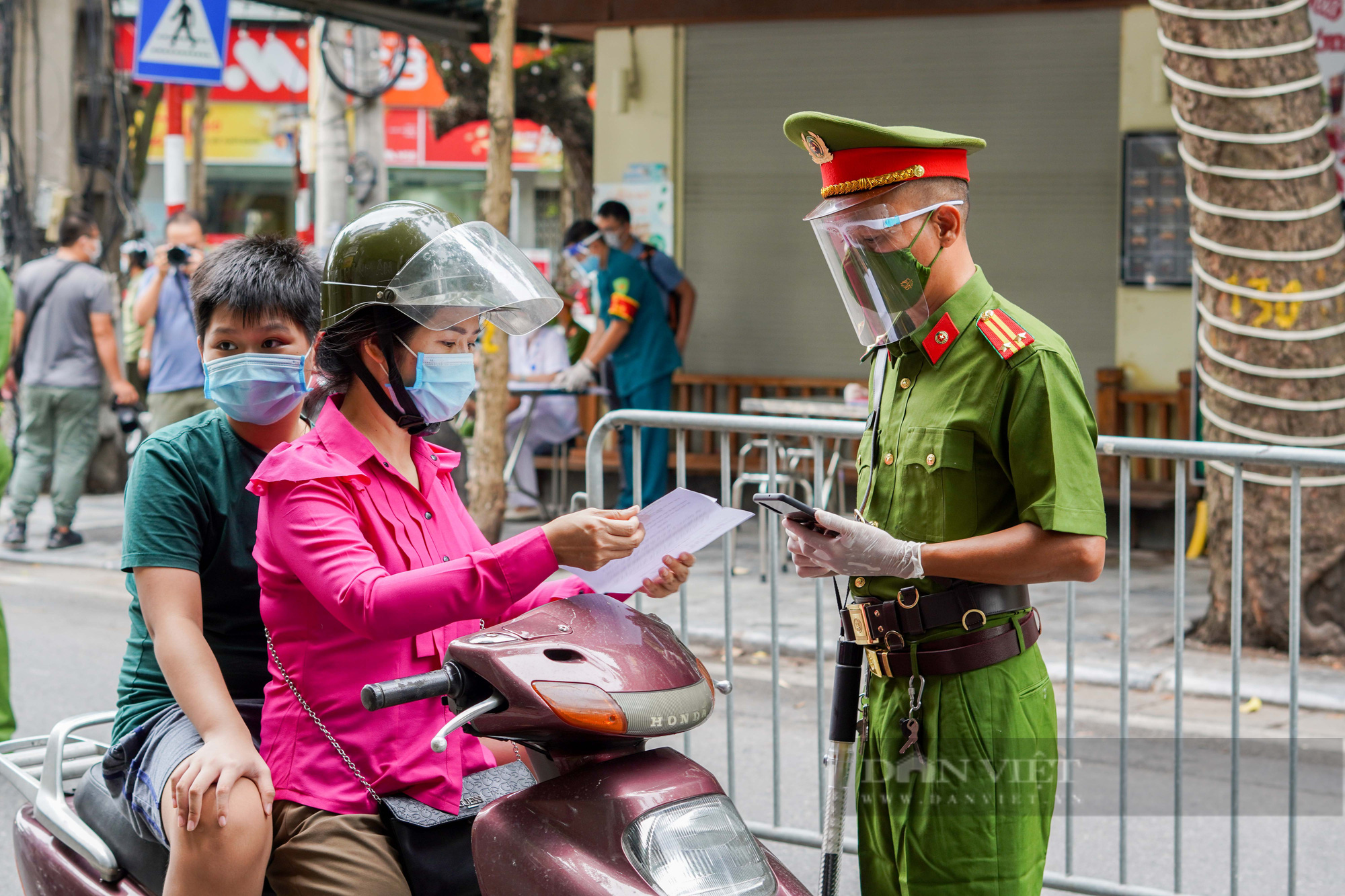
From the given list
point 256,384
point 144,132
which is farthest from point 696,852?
point 144,132

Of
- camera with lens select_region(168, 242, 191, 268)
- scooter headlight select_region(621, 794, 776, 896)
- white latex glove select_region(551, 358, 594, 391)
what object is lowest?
scooter headlight select_region(621, 794, 776, 896)

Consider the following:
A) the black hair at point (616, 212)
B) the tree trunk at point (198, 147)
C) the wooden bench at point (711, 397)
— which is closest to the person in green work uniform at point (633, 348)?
the black hair at point (616, 212)

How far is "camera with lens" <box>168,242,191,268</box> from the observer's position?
884 cm

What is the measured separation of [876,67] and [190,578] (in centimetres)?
896

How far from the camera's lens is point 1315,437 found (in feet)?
21.2

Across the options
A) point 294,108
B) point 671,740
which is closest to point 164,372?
point 671,740

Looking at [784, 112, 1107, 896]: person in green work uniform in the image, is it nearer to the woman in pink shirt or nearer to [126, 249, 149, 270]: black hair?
the woman in pink shirt

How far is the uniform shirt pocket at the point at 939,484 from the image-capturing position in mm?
2412

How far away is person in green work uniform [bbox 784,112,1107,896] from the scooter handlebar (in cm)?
66

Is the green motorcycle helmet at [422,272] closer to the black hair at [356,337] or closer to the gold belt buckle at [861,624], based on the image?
the black hair at [356,337]

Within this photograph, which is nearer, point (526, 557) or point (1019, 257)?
point (526, 557)

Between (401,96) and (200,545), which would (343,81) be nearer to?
(200,545)

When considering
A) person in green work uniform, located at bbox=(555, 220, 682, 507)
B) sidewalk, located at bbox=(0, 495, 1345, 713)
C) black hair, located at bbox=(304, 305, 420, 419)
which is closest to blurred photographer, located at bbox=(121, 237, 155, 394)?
sidewalk, located at bbox=(0, 495, 1345, 713)

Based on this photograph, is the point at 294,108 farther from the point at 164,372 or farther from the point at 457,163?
the point at 164,372
